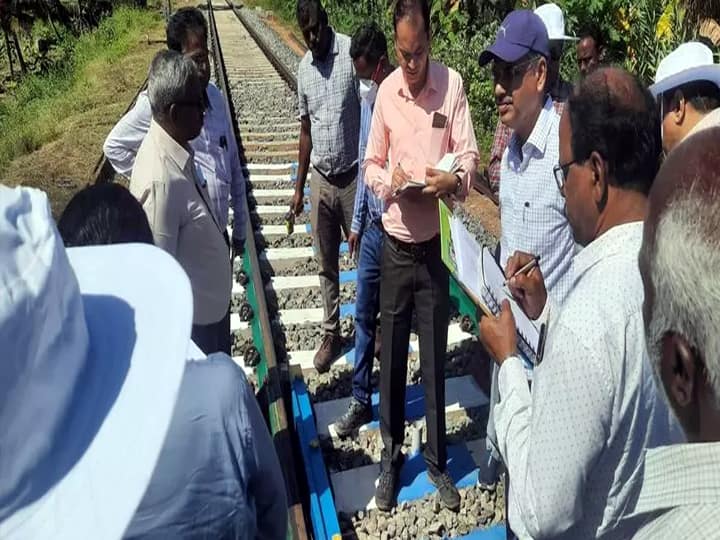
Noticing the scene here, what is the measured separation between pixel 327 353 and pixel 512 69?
2.36 metres

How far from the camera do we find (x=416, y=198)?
123 inches

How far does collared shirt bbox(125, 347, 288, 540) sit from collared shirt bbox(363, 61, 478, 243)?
5.60 feet

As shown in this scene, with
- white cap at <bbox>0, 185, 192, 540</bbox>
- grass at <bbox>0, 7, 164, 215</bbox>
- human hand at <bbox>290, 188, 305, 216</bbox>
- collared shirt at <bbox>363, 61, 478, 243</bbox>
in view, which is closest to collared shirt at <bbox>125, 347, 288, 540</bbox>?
white cap at <bbox>0, 185, 192, 540</bbox>

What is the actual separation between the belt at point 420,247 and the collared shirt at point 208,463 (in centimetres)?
168

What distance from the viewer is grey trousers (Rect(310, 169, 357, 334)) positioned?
4620mm

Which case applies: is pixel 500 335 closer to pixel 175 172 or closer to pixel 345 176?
pixel 175 172

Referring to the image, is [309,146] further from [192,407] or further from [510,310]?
[192,407]

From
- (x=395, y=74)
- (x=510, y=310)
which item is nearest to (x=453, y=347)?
(x=395, y=74)

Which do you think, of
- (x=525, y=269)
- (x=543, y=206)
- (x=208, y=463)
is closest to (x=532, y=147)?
(x=543, y=206)

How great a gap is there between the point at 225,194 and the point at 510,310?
212cm

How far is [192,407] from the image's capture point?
140 cm

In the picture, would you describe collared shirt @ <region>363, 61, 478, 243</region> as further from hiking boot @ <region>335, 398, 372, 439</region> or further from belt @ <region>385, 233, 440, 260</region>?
hiking boot @ <region>335, 398, 372, 439</region>

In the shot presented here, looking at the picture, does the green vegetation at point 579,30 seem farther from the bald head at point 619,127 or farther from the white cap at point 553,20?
the bald head at point 619,127

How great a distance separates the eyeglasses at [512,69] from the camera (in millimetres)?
2785
